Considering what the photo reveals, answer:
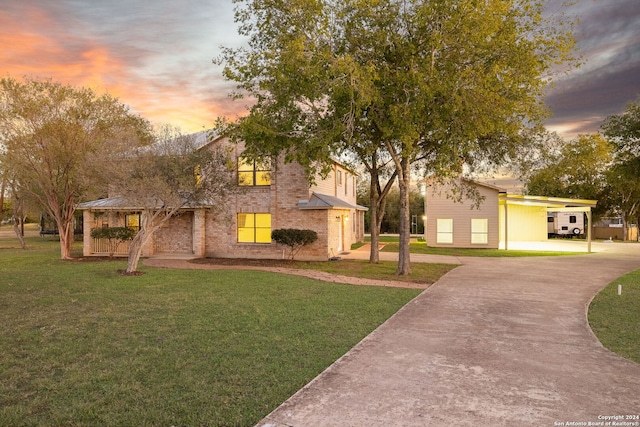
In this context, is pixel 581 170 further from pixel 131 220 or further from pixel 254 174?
pixel 131 220

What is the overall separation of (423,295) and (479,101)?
6.71 metres

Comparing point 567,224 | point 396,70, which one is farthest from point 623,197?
point 396,70

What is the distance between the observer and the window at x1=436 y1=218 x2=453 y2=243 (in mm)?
29219

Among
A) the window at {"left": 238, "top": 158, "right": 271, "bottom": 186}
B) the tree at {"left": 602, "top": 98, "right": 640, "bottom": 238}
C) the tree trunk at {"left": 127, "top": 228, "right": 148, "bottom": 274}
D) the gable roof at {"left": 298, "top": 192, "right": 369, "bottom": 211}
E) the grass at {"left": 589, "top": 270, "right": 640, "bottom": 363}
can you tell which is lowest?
the grass at {"left": 589, "top": 270, "right": 640, "bottom": 363}

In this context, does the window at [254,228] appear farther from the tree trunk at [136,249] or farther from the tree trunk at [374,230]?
the tree trunk at [136,249]

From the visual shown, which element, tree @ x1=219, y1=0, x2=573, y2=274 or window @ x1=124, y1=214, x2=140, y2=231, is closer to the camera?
tree @ x1=219, y1=0, x2=573, y2=274

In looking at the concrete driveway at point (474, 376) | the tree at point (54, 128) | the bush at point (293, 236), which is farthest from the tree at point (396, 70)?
the tree at point (54, 128)

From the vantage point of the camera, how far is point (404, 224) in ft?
53.8

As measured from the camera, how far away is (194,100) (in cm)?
2103

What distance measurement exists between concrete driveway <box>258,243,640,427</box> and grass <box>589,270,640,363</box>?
10.6 inches

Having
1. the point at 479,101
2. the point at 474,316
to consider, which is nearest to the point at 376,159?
the point at 479,101

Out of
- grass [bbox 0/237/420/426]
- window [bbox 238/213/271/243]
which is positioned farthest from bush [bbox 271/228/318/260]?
grass [bbox 0/237/420/426]

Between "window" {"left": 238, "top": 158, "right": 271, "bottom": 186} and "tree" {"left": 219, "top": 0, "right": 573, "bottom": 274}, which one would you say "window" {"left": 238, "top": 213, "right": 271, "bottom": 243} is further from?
"tree" {"left": 219, "top": 0, "right": 573, "bottom": 274}

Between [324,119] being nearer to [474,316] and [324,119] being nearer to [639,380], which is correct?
[474,316]
